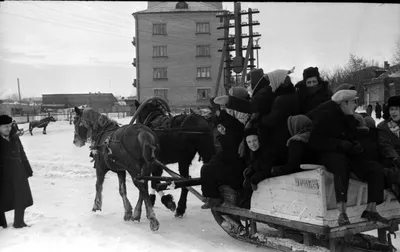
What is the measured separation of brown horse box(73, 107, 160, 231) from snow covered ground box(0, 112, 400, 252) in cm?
38

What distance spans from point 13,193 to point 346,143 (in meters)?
4.74

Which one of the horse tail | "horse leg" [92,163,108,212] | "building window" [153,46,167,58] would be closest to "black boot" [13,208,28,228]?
"horse leg" [92,163,108,212]

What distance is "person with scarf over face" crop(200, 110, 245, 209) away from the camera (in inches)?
229

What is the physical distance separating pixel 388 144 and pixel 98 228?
4.27 metres

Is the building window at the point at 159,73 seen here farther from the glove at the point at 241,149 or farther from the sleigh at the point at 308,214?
the sleigh at the point at 308,214

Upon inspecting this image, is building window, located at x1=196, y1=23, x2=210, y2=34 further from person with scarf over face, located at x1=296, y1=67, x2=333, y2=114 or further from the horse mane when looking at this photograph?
person with scarf over face, located at x1=296, y1=67, x2=333, y2=114

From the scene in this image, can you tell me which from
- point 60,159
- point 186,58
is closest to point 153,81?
point 186,58

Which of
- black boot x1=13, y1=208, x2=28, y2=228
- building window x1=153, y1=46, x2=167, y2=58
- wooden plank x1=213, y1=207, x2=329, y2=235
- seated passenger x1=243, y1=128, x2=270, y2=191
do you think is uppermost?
building window x1=153, y1=46, x2=167, y2=58

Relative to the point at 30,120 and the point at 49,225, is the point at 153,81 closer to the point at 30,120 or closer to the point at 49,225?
the point at 30,120

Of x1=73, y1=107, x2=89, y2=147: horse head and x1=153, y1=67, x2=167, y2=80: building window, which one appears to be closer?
x1=73, y1=107, x2=89, y2=147: horse head

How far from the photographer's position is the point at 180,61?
26.3 metres

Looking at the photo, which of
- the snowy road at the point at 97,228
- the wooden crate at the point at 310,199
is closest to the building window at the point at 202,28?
the snowy road at the point at 97,228

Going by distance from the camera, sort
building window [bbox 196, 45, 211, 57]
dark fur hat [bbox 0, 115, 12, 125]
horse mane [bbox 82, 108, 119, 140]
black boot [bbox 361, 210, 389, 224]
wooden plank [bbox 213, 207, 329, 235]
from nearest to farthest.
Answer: wooden plank [bbox 213, 207, 329, 235] < black boot [bbox 361, 210, 389, 224] < dark fur hat [bbox 0, 115, 12, 125] < horse mane [bbox 82, 108, 119, 140] < building window [bbox 196, 45, 211, 57]

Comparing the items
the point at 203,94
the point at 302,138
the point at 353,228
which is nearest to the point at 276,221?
the point at 353,228
